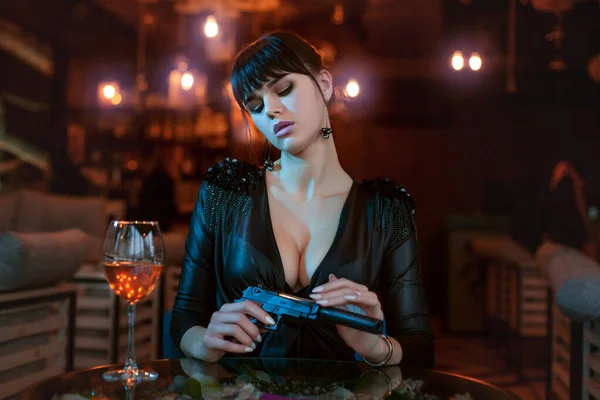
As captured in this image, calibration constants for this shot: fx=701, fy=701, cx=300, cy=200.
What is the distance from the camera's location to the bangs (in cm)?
141

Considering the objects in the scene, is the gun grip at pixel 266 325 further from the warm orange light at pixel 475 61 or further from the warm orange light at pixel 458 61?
the warm orange light at pixel 458 61

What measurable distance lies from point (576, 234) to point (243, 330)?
14.4ft

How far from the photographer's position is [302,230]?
1505 millimetres

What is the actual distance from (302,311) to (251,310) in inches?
3.8

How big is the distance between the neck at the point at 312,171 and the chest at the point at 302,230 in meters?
0.02

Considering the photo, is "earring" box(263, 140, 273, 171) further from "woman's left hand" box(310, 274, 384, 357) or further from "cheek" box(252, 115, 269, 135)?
"woman's left hand" box(310, 274, 384, 357)

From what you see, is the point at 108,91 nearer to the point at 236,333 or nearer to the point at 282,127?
the point at 282,127

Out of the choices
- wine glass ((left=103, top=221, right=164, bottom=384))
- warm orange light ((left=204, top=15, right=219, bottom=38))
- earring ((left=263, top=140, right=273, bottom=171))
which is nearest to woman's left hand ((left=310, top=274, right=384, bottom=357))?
wine glass ((left=103, top=221, right=164, bottom=384))

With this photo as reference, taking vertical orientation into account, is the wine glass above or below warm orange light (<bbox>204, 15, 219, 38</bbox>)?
below

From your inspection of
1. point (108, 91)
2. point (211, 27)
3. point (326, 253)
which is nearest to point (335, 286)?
point (326, 253)

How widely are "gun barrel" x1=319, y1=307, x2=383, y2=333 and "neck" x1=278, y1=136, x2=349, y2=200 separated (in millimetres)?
465

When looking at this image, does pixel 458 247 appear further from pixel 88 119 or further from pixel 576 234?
pixel 88 119

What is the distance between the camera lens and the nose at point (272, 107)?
137 cm

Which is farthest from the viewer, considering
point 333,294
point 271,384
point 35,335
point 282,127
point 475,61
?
point 475,61
